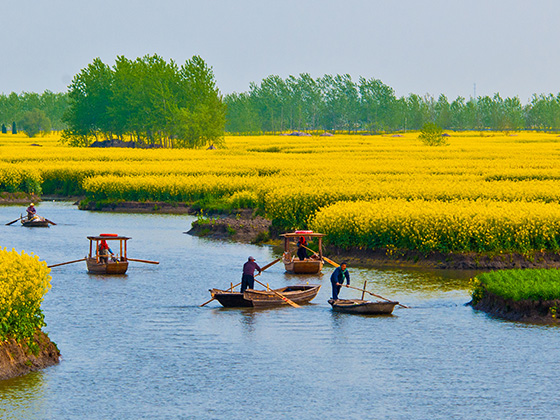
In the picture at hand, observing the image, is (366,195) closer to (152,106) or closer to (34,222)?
(34,222)

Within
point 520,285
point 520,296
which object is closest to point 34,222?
point 520,285

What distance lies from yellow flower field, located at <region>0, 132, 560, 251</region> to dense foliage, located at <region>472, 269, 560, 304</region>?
32.9 feet

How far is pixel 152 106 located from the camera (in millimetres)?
185000

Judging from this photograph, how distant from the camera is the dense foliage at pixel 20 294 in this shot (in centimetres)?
2394

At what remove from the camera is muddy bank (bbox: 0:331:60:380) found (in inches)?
955

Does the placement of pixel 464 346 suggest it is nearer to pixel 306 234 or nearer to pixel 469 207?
pixel 306 234

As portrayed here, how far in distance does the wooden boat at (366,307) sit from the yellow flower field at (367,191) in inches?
543

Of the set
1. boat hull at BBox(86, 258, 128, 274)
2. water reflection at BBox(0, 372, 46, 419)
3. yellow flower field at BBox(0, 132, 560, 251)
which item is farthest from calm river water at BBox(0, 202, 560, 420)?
yellow flower field at BBox(0, 132, 560, 251)

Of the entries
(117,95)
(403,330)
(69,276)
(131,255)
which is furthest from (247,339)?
(117,95)

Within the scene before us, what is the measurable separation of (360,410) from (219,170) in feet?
262

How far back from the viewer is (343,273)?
3684 centimetres

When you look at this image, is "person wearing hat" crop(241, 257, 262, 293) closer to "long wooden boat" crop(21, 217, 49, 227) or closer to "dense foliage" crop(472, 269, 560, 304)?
"dense foliage" crop(472, 269, 560, 304)

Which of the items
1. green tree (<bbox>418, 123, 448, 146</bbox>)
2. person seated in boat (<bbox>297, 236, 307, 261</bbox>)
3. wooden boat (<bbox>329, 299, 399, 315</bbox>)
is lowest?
wooden boat (<bbox>329, 299, 399, 315</bbox>)

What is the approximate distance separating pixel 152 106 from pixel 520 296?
157 meters
